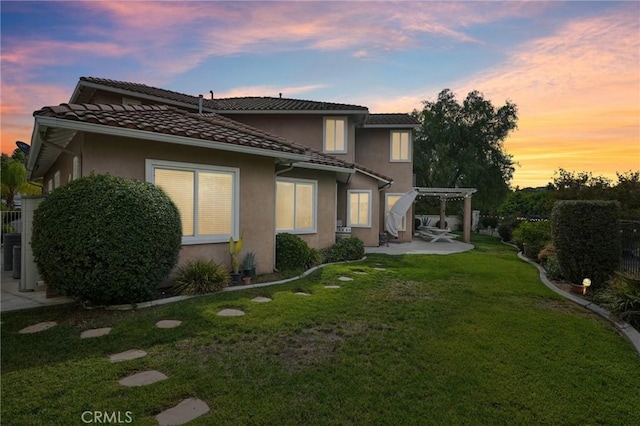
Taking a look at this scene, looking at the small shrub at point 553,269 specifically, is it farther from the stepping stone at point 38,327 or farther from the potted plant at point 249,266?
the stepping stone at point 38,327

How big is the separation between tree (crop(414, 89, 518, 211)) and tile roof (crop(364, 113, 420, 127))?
13.0 m

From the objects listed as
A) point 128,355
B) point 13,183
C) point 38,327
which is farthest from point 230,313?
point 13,183

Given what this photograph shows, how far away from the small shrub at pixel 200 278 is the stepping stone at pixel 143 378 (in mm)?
3713

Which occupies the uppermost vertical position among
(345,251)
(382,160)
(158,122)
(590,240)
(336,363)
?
(382,160)

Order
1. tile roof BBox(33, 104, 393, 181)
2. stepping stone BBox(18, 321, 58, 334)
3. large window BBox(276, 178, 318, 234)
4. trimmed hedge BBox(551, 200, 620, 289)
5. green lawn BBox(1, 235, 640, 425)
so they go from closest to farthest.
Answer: green lawn BBox(1, 235, 640, 425)
stepping stone BBox(18, 321, 58, 334)
tile roof BBox(33, 104, 393, 181)
trimmed hedge BBox(551, 200, 620, 289)
large window BBox(276, 178, 318, 234)

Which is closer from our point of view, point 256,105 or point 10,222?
point 10,222

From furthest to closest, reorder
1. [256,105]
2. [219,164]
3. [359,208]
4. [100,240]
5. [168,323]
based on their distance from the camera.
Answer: [256,105] < [359,208] < [219,164] < [100,240] < [168,323]

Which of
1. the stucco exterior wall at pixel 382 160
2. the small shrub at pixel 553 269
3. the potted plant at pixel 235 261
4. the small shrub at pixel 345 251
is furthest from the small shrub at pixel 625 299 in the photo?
the stucco exterior wall at pixel 382 160

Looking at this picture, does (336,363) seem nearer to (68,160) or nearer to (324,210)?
(68,160)

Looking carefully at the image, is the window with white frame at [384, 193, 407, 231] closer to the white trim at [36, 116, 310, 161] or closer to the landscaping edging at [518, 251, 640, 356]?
the landscaping edging at [518, 251, 640, 356]

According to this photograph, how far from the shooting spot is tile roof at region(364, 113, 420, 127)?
20.8 m

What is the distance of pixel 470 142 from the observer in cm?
3450

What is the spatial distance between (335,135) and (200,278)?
12.3 meters

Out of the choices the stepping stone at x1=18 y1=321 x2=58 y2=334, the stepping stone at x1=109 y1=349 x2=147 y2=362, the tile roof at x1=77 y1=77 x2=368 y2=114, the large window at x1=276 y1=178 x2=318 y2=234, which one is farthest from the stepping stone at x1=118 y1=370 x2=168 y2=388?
the tile roof at x1=77 y1=77 x2=368 y2=114
